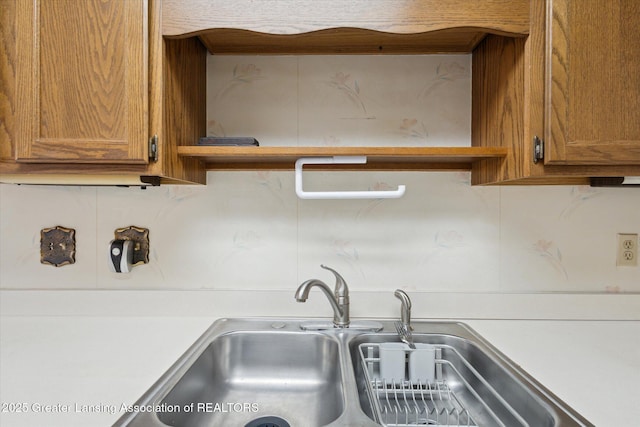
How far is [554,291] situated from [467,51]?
883 millimetres

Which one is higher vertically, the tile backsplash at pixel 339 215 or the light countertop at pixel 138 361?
the tile backsplash at pixel 339 215

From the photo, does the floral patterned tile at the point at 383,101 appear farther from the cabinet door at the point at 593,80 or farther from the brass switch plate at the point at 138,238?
the brass switch plate at the point at 138,238

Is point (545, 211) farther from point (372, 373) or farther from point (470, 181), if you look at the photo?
point (372, 373)

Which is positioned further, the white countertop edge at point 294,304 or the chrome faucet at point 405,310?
the white countertop edge at point 294,304

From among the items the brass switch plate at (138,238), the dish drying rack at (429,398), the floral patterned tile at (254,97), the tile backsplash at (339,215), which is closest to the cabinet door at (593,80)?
the tile backsplash at (339,215)

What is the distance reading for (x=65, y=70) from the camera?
0.89 metres

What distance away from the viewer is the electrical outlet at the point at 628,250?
4.04 ft

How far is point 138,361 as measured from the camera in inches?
36.4

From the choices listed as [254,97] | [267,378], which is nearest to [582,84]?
[254,97]

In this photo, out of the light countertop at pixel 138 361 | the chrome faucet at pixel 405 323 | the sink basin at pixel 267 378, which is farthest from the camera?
the chrome faucet at pixel 405 323

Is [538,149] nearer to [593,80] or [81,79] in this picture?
[593,80]

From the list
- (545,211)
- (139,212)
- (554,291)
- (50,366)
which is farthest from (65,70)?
(554,291)

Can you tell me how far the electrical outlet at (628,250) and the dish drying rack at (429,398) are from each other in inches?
28.0

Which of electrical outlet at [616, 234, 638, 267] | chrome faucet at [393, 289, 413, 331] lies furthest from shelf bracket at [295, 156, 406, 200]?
→ electrical outlet at [616, 234, 638, 267]
